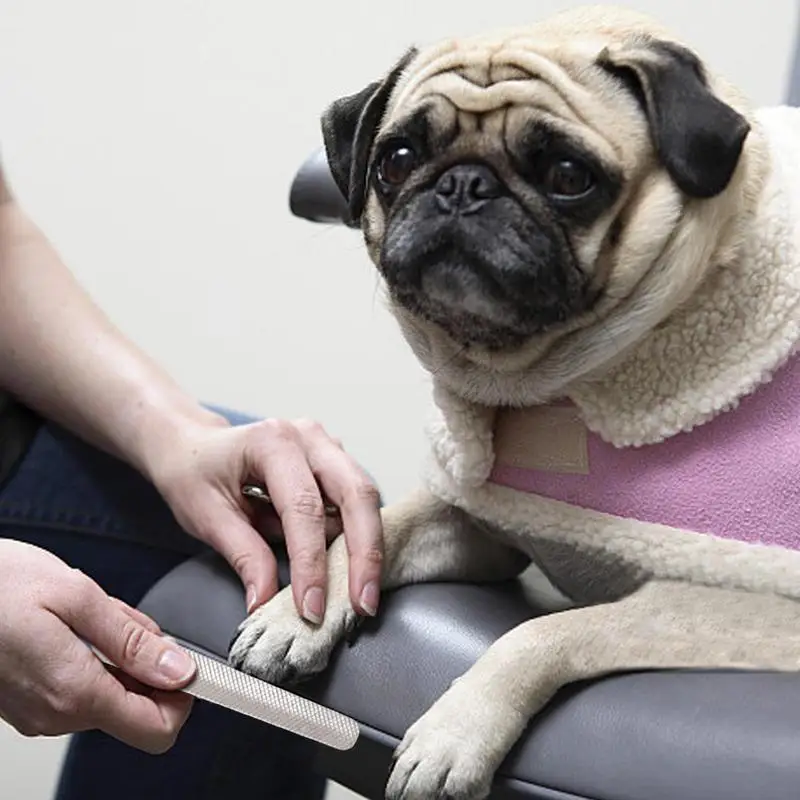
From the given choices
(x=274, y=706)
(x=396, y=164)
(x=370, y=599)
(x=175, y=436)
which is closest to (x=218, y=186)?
(x=175, y=436)

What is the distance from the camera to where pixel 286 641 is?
76cm

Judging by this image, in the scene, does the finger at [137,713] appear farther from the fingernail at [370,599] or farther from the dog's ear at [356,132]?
the dog's ear at [356,132]

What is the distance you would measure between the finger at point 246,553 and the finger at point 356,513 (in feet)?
0.18

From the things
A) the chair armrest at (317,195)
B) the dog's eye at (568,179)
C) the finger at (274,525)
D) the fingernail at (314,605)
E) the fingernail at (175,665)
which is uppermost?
the dog's eye at (568,179)

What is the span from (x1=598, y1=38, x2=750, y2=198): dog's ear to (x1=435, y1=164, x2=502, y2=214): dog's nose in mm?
95

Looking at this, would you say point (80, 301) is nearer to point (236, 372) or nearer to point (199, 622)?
point (199, 622)

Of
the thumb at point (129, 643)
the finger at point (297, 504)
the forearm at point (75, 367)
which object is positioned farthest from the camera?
the forearm at point (75, 367)

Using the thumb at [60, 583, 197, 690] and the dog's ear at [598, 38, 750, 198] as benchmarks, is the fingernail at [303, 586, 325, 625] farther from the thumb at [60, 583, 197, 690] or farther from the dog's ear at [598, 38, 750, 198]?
the dog's ear at [598, 38, 750, 198]

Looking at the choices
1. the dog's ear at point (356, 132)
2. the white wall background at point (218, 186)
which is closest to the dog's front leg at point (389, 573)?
the dog's ear at point (356, 132)

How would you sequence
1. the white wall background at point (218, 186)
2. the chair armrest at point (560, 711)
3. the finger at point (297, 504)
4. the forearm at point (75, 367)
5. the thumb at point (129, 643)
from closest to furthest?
1. the chair armrest at point (560, 711)
2. the thumb at point (129, 643)
3. the finger at point (297, 504)
4. the forearm at point (75, 367)
5. the white wall background at point (218, 186)

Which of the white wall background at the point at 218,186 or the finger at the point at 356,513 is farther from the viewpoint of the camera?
the white wall background at the point at 218,186

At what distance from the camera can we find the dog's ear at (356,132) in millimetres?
845

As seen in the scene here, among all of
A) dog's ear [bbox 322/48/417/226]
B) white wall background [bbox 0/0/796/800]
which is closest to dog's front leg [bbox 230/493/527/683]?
dog's ear [bbox 322/48/417/226]

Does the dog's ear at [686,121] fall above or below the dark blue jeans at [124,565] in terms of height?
above
